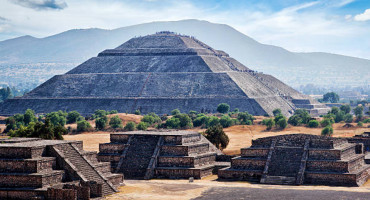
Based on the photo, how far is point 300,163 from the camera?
5200cm

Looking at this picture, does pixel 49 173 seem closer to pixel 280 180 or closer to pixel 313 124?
pixel 280 180

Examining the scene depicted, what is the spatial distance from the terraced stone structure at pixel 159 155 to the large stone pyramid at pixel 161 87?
81.4 meters

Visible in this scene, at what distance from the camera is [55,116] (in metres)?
108

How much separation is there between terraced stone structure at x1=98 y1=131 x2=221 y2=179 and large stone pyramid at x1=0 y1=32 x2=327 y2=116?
81380 mm

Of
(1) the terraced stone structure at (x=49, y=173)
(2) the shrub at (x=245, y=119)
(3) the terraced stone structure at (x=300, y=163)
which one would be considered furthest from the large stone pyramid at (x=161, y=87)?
(1) the terraced stone structure at (x=49, y=173)

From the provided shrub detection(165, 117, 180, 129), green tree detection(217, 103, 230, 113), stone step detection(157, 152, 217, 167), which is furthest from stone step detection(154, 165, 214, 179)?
green tree detection(217, 103, 230, 113)

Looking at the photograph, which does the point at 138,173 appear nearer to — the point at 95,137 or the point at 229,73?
the point at 95,137

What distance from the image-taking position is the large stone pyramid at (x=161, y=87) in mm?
145500

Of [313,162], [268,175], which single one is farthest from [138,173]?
[313,162]

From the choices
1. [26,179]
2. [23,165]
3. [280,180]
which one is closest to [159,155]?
[280,180]

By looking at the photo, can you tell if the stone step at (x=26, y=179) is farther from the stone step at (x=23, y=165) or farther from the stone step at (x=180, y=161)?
the stone step at (x=180, y=161)

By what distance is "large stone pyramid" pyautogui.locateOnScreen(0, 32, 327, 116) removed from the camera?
146 meters

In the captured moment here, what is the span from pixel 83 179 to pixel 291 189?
47.8 ft

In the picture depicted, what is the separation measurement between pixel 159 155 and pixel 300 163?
457 inches
